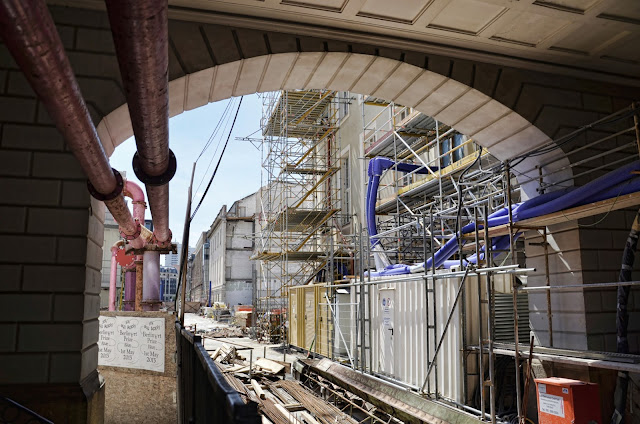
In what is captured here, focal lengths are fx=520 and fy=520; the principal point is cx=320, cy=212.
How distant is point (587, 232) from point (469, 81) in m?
3.14

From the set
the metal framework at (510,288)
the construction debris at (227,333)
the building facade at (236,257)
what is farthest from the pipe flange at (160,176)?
the building facade at (236,257)

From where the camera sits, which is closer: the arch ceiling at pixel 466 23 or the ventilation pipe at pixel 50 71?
the ventilation pipe at pixel 50 71

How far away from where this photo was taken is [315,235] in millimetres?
26516

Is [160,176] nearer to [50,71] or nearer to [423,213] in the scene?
[50,71]

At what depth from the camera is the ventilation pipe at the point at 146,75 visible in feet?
9.77

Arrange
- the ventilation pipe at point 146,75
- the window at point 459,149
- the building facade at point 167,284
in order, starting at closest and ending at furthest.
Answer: the ventilation pipe at point 146,75, the window at point 459,149, the building facade at point 167,284

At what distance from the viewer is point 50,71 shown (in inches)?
129

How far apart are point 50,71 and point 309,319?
14335mm

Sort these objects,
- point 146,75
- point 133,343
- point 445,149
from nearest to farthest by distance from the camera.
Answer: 1. point 146,75
2. point 133,343
3. point 445,149

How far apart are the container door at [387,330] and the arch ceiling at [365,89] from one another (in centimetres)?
374

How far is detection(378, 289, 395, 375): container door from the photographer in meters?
11.1

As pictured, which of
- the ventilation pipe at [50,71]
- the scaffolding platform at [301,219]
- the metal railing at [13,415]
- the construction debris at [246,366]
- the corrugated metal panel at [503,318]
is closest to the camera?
the ventilation pipe at [50,71]

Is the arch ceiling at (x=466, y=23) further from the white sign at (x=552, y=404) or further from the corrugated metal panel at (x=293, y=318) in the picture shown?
the corrugated metal panel at (x=293, y=318)

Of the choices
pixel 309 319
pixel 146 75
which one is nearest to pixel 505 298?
pixel 146 75
